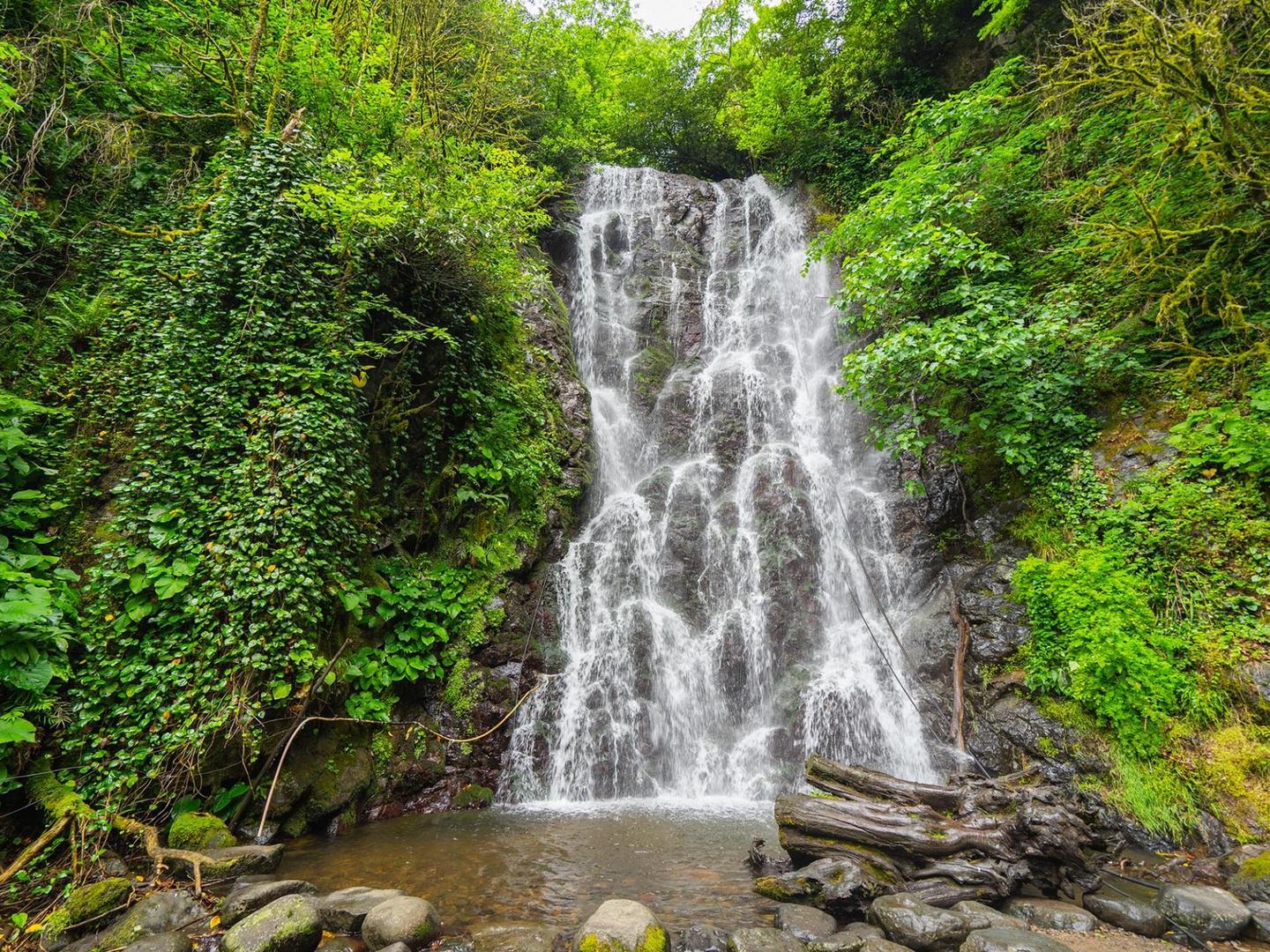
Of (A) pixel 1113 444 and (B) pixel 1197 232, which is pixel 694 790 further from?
(B) pixel 1197 232

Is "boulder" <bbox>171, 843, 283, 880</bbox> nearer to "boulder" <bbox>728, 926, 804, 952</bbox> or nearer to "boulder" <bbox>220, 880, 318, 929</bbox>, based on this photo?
"boulder" <bbox>220, 880, 318, 929</bbox>

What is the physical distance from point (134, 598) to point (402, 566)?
2.68 metres

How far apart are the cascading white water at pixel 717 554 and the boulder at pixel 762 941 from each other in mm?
3601

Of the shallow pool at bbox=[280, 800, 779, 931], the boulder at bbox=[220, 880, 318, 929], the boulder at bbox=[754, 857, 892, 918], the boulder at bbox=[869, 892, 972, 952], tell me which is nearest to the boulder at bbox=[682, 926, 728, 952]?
the shallow pool at bbox=[280, 800, 779, 931]

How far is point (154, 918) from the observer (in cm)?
333

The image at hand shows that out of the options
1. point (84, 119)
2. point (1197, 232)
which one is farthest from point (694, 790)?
point (84, 119)

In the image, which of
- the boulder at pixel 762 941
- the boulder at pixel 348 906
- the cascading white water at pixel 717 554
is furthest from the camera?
the cascading white water at pixel 717 554

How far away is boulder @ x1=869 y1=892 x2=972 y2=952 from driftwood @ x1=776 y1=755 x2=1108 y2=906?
350 mm

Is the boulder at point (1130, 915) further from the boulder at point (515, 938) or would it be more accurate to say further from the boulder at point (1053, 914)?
the boulder at point (515, 938)

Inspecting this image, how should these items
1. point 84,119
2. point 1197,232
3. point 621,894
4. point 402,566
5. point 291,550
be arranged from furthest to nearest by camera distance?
point 402,566 < point 84,119 < point 1197,232 < point 291,550 < point 621,894

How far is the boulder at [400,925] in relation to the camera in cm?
330

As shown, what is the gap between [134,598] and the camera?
14.4 feet

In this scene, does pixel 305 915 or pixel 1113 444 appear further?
pixel 1113 444

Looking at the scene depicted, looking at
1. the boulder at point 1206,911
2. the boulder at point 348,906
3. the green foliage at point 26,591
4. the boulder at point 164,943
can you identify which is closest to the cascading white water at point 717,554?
the boulder at point 1206,911
